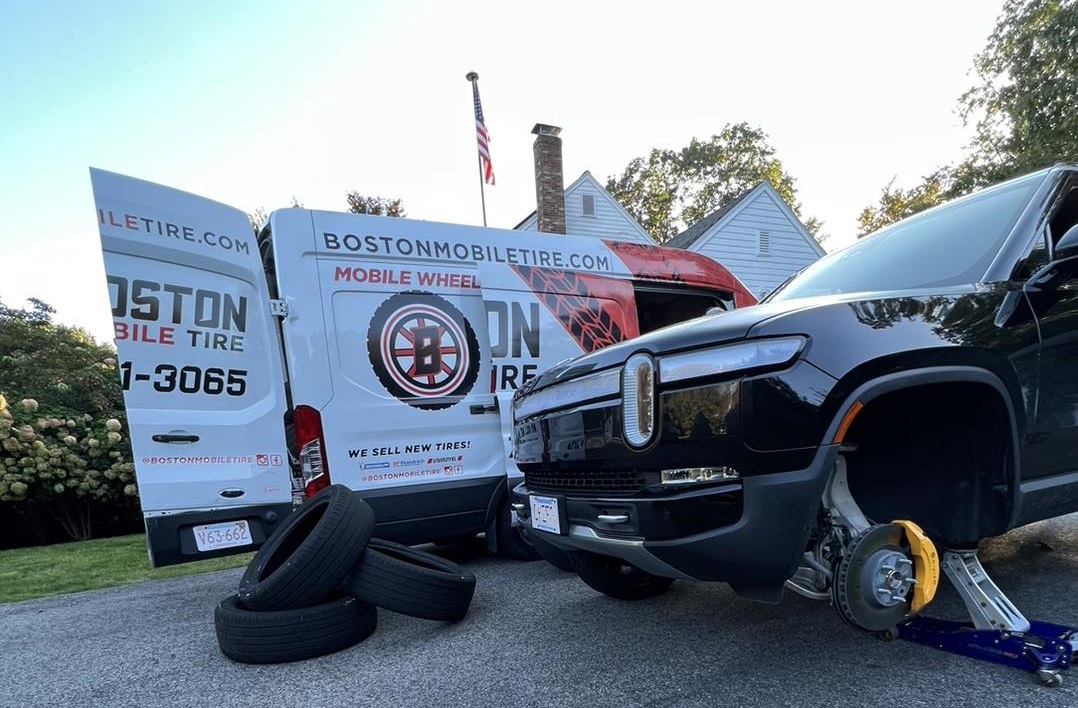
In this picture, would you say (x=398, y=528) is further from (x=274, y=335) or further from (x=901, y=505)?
(x=901, y=505)

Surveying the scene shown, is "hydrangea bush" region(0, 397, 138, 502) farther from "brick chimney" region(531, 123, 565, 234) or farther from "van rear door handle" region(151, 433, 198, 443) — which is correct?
"brick chimney" region(531, 123, 565, 234)

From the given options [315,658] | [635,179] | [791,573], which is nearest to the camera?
[791,573]

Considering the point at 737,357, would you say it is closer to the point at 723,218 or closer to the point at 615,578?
the point at 615,578

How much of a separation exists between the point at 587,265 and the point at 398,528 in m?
2.47

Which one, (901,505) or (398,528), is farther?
(398,528)

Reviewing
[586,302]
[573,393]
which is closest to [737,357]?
[573,393]

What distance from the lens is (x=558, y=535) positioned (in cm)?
242

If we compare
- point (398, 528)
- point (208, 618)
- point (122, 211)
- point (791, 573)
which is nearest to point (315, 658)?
point (398, 528)

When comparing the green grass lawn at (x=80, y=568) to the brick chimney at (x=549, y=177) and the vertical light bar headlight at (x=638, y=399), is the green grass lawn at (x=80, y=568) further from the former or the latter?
the brick chimney at (x=549, y=177)

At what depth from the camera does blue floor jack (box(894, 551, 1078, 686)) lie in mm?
2012

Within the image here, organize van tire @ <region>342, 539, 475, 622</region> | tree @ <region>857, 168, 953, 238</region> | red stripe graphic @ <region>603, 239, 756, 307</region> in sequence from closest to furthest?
van tire @ <region>342, 539, 475, 622</region>, red stripe graphic @ <region>603, 239, 756, 307</region>, tree @ <region>857, 168, 953, 238</region>

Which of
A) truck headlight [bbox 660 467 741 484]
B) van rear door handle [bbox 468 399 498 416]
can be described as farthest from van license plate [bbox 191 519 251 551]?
truck headlight [bbox 660 467 741 484]

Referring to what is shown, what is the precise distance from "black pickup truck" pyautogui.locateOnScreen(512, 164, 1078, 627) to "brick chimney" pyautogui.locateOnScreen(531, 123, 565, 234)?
40.4 ft

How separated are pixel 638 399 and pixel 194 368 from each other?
269 centimetres
